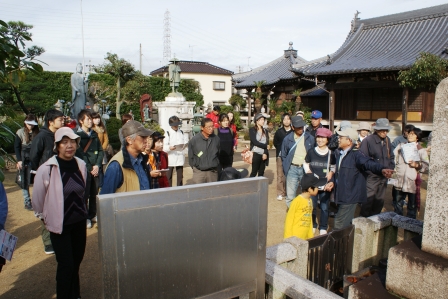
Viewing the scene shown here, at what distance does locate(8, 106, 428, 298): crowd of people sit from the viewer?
9.14 ft

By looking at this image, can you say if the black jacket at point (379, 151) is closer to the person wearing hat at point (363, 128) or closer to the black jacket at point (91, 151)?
the person wearing hat at point (363, 128)

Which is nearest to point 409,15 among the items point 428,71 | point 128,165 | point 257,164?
point 428,71

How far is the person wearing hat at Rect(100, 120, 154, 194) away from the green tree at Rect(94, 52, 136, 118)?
2137cm

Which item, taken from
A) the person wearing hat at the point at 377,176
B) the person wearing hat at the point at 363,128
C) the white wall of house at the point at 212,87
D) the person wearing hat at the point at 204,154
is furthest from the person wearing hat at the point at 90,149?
the white wall of house at the point at 212,87

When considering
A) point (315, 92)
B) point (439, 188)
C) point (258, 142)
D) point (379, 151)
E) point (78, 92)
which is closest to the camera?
point (439, 188)

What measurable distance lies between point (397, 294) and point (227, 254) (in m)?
1.46

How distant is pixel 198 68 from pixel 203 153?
109ft

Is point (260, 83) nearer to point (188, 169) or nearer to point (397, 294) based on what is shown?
point (188, 169)

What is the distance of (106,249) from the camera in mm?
1438

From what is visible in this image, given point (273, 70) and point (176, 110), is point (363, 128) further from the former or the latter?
point (273, 70)

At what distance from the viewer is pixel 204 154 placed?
517cm

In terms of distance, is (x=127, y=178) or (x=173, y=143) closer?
(x=127, y=178)

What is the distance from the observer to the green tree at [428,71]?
11.6 meters

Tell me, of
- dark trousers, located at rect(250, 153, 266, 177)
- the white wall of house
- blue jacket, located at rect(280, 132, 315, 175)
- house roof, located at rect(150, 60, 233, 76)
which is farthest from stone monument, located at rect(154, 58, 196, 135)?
the white wall of house
